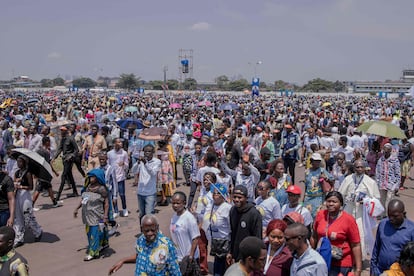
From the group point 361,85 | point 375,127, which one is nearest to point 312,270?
point 375,127

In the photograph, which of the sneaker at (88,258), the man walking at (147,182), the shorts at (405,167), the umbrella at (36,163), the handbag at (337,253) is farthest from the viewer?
the shorts at (405,167)

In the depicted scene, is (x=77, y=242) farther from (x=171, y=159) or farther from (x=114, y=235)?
(x=171, y=159)

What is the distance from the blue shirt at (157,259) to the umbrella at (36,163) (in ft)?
11.6

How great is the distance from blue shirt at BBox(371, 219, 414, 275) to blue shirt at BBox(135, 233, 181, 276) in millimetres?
1835

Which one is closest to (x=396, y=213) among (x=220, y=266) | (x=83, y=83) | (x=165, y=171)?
(x=220, y=266)

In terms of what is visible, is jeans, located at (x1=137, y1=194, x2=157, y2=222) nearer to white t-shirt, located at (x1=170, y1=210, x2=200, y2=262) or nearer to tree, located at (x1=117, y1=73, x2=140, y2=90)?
white t-shirt, located at (x1=170, y1=210, x2=200, y2=262)

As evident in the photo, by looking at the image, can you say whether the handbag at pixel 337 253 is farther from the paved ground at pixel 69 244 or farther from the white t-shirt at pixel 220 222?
the paved ground at pixel 69 244

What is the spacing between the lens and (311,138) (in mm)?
10641

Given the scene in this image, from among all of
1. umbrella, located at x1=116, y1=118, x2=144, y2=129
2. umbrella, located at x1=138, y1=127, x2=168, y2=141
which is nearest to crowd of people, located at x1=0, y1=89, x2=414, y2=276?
umbrella, located at x1=138, y1=127, x2=168, y2=141

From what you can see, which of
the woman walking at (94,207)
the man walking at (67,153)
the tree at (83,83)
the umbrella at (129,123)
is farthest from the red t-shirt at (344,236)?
the tree at (83,83)

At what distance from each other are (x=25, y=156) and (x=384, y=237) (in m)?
5.23

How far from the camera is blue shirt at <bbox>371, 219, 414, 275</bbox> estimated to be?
3604 mm

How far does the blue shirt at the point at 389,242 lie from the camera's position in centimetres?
360

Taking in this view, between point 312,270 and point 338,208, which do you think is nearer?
point 312,270
